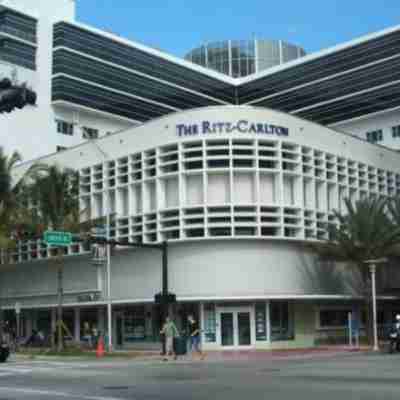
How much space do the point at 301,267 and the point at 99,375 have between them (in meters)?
21.1

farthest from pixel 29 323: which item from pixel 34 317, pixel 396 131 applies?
pixel 396 131

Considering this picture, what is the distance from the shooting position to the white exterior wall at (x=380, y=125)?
247ft

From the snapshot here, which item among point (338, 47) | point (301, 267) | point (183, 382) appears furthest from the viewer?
point (338, 47)

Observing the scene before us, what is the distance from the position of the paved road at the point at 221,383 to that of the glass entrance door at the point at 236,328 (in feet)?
49.0

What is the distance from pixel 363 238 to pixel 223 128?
390 inches

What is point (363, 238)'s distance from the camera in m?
42.2

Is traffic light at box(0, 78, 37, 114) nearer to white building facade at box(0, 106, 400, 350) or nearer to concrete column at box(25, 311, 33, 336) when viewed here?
concrete column at box(25, 311, 33, 336)

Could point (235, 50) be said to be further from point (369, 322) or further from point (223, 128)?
point (369, 322)

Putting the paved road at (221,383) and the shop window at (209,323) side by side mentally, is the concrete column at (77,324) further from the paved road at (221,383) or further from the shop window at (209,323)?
the paved road at (221,383)

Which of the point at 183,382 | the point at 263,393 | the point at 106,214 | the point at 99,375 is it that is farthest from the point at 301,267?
the point at 263,393

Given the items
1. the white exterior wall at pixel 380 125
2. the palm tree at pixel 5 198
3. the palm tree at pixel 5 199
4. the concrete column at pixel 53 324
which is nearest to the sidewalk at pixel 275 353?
the concrete column at pixel 53 324

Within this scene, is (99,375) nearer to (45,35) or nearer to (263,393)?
(263,393)

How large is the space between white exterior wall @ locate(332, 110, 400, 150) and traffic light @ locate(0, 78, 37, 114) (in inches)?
1249

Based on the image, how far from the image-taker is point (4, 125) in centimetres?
7275
